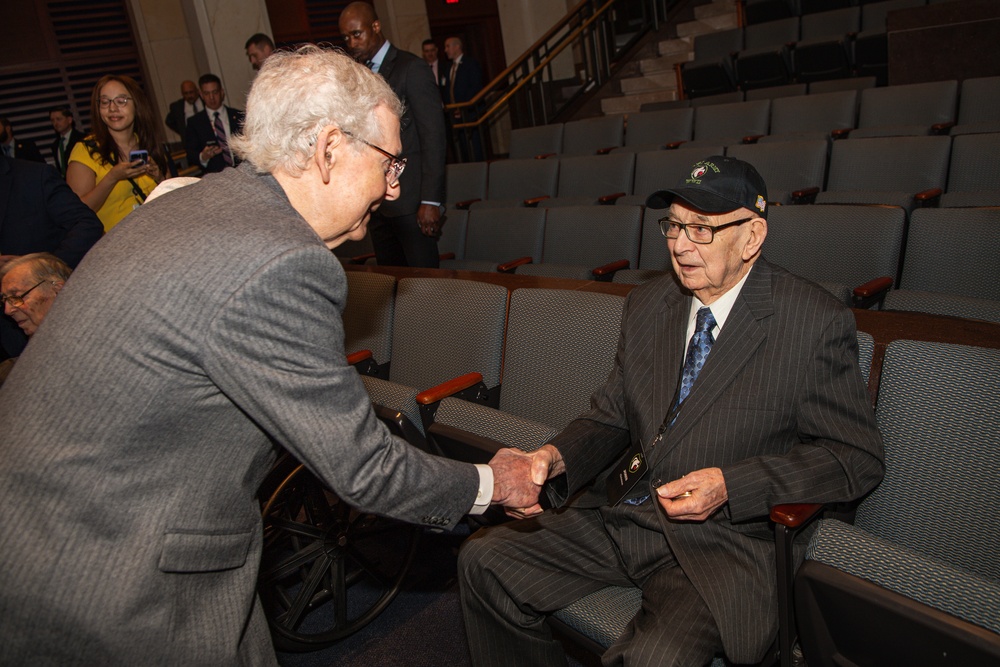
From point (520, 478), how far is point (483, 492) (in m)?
0.16

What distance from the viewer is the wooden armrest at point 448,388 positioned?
2330 mm

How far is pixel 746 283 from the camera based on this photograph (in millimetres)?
1733

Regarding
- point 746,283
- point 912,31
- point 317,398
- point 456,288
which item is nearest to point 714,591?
point 746,283

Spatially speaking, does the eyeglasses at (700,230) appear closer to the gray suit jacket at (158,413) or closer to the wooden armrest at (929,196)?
the gray suit jacket at (158,413)

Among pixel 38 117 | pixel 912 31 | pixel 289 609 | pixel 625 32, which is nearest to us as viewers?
pixel 289 609

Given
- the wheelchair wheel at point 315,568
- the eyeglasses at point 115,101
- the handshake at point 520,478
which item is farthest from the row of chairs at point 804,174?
the wheelchair wheel at point 315,568

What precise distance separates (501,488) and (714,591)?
48 cm

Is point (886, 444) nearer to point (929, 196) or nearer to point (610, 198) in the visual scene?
point (929, 196)

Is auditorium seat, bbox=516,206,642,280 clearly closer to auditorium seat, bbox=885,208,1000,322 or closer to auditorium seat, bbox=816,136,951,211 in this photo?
auditorium seat, bbox=816,136,951,211

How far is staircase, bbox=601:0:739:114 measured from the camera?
29.0ft

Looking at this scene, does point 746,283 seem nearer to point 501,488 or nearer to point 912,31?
point 501,488

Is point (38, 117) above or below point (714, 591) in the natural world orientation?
above

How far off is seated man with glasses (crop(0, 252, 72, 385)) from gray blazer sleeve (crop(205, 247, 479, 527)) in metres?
1.74

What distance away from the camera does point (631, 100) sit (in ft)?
29.2
